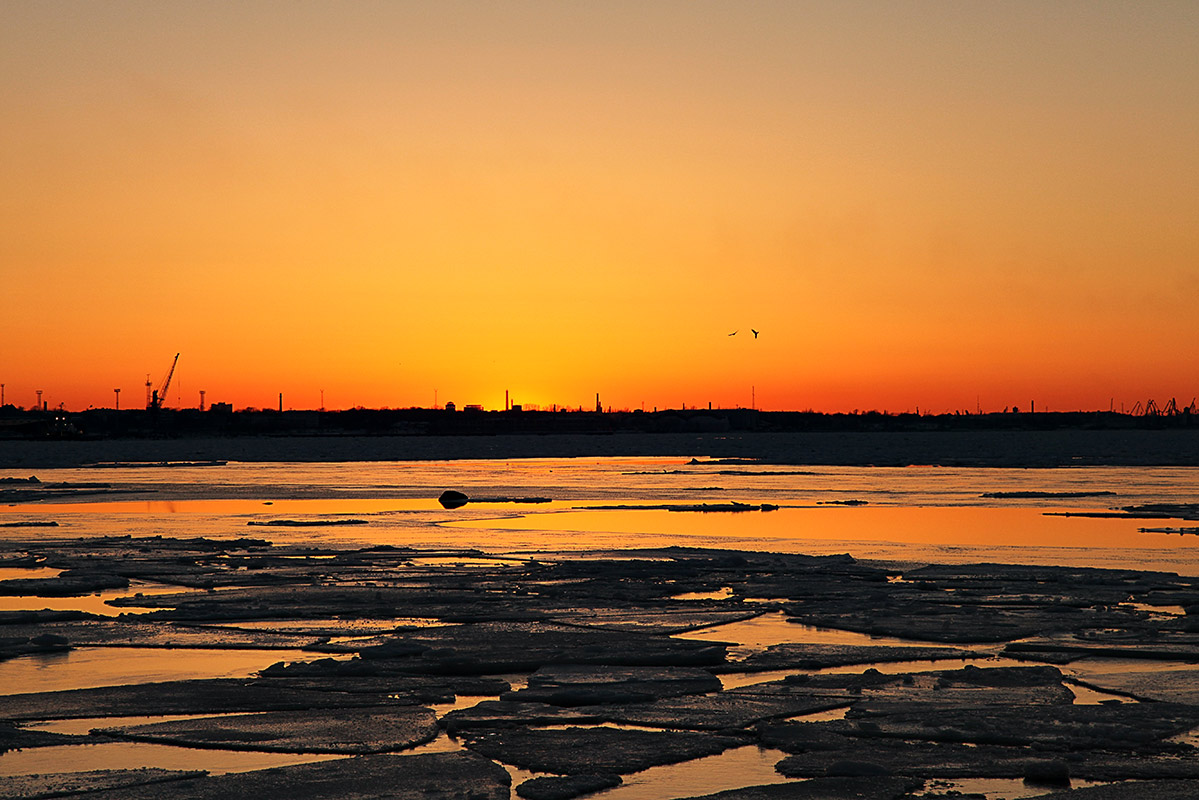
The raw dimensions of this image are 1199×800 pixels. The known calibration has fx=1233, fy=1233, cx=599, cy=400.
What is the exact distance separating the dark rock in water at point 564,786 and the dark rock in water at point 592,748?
16 cm

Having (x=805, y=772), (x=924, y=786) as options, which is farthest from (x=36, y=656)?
(x=924, y=786)

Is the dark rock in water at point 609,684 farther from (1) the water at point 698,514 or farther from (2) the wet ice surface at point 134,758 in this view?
(1) the water at point 698,514

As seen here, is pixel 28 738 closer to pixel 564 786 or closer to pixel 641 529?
pixel 564 786

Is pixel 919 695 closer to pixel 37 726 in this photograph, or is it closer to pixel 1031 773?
pixel 1031 773

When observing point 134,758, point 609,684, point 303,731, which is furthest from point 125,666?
point 609,684

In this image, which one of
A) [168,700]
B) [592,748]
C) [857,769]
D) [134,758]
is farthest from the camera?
[168,700]

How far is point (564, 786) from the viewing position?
6602mm

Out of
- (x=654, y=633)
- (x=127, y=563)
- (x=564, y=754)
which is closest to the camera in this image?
(x=564, y=754)

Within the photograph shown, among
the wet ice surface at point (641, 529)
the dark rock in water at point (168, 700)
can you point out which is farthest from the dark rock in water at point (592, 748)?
the dark rock in water at point (168, 700)

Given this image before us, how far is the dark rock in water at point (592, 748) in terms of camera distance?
7074mm

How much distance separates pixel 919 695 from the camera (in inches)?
342

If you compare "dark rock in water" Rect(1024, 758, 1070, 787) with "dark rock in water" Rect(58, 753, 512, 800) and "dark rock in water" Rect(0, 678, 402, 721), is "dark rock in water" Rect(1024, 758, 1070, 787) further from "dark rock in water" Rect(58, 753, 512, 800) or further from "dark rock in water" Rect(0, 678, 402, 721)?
"dark rock in water" Rect(0, 678, 402, 721)

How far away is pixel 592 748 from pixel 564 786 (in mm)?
830

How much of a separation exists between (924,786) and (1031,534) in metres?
17.3
